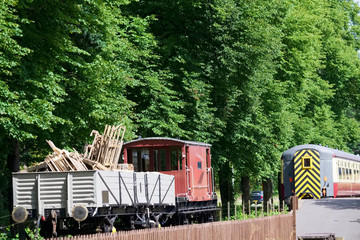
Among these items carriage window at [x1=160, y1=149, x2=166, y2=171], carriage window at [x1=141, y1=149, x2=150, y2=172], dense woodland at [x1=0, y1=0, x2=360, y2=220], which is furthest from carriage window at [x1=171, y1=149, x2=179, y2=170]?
dense woodland at [x1=0, y1=0, x2=360, y2=220]

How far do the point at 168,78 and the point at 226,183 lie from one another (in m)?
10.5

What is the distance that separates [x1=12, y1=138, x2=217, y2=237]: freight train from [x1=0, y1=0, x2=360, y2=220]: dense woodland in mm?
2731

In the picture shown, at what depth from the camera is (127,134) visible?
3108 centimetres

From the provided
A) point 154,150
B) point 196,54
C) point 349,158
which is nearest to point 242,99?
point 196,54

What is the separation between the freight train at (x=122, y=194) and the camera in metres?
19.2

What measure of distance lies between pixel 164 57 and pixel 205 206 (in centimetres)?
1047

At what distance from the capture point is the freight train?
19.2 metres

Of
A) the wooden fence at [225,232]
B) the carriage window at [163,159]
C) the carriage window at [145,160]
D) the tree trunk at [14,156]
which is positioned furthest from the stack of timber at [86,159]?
the tree trunk at [14,156]

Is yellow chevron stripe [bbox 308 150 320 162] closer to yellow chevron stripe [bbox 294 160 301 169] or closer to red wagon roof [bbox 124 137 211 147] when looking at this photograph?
yellow chevron stripe [bbox 294 160 301 169]

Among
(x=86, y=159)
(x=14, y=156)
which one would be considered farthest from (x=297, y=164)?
(x=86, y=159)

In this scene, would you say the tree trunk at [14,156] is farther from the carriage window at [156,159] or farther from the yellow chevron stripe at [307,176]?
the yellow chevron stripe at [307,176]

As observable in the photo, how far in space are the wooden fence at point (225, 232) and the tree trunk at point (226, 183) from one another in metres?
19.9

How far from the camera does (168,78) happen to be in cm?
3778

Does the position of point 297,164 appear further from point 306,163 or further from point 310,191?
point 310,191
